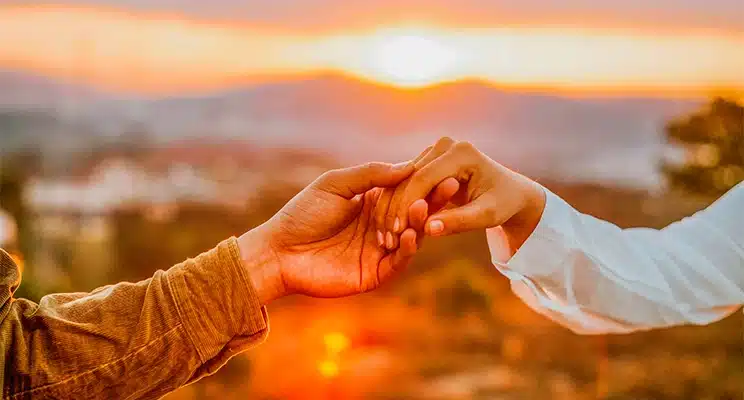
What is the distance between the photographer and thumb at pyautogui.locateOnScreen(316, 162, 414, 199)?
1.17 m

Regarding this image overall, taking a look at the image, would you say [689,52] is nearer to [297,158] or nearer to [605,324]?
[297,158]

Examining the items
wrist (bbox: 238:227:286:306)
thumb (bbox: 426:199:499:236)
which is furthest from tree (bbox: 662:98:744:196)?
wrist (bbox: 238:227:286:306)

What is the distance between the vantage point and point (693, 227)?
1246 millimetres

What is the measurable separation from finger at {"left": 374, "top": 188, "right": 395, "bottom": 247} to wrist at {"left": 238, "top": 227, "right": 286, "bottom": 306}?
0.16m

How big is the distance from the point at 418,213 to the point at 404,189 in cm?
5

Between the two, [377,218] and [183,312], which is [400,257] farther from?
[183,312]

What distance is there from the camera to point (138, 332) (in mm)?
1024

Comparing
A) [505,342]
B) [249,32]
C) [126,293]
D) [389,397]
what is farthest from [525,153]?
[126,293]

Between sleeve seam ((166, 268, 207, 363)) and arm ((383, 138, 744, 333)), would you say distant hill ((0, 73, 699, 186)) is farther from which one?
sleeve seam ((166, 268, 207, 363))

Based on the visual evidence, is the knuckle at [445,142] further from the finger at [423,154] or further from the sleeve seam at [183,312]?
the sleeve seam at [183,312]

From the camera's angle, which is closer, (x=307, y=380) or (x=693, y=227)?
(x=693, y=227)

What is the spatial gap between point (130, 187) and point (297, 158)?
1416 mm

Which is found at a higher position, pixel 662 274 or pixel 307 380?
pixel 662 274

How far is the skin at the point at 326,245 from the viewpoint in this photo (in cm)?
115
